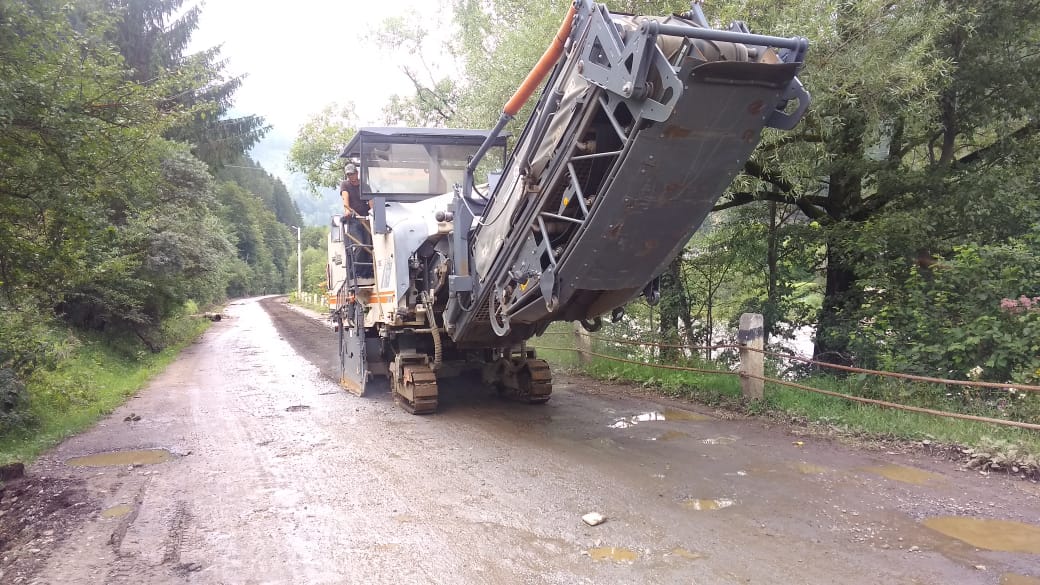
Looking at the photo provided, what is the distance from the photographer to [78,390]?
33.0 feet

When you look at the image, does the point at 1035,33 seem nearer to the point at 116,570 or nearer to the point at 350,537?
the point at 350,537

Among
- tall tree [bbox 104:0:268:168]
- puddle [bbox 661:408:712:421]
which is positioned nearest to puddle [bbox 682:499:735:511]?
puddle [bbox 661:408:712:421]

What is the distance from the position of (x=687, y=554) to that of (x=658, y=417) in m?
4.07

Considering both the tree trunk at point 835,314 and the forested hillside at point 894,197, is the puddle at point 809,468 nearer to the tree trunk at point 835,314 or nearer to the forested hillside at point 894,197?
the forested hillside at point 894,197

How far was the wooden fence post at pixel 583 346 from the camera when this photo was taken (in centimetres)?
1191

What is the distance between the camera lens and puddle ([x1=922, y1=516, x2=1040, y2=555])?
416 centimetres

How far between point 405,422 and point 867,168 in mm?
7250

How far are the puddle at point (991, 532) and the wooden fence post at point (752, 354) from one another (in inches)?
142

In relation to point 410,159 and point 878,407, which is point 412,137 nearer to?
point 410,159

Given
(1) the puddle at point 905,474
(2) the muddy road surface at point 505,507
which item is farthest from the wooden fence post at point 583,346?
(1) the puddle at point 905,474

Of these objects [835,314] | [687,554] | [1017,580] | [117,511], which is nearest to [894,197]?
[835,314]

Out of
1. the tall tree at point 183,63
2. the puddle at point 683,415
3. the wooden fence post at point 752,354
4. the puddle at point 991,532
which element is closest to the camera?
the puddle at point 991,532

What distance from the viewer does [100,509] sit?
17.2 feet

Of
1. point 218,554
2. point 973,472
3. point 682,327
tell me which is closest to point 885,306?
point 973,472
